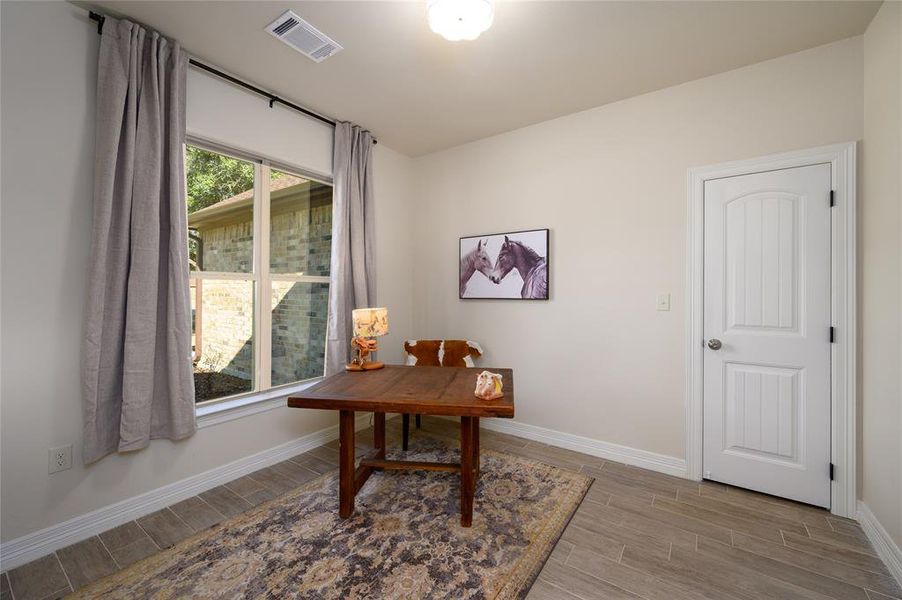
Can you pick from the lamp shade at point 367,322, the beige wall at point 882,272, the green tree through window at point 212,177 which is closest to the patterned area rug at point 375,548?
the lamp shade at point 367,322

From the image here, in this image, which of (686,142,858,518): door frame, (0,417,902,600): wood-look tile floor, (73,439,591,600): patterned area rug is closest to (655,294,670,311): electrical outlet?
(686,142,858,518): door frame

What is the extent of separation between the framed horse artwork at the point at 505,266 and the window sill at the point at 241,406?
1789 millimetres

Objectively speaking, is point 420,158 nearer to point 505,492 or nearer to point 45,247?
point 45,247

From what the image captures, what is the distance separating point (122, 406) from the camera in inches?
76.9

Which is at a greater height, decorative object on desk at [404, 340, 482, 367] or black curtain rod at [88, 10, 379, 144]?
black curtain rod at [88, 10, 379, 144]

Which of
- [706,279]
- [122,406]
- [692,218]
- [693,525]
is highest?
[692,218]

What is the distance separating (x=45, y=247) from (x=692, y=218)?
3.69 metres

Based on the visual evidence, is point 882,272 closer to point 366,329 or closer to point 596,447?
point 596,447

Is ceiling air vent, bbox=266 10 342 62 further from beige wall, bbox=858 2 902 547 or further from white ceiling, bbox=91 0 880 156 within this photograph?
beige wall, bbox=858 2 902 547

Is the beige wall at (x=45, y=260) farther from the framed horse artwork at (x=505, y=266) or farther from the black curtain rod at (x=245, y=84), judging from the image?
the framed horse artwork at (x=505, y=266)

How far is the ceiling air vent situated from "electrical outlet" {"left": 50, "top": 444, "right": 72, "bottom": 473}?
Answer: 96.1 inches

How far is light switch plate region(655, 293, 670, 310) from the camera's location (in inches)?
→ 102

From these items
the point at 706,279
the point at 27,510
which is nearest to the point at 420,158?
the point at 706,279

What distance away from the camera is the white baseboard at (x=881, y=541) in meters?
1.62
